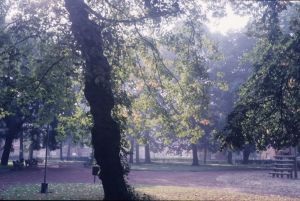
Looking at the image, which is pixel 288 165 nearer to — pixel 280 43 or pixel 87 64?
pixel 280 43

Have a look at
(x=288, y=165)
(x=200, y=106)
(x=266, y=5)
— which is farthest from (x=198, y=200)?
(x=288, y=165)

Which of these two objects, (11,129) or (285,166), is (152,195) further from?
(11,129)

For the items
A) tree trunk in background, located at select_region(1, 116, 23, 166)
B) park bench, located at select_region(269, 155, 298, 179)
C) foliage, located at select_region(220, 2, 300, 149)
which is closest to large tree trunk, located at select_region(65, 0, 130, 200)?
foliage, located at select_region(220, 2, 300, 149)

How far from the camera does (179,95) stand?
18.0 m

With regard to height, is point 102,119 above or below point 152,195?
above

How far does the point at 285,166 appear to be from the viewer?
Result: 31.4 metres

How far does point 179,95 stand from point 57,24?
6.69 meters

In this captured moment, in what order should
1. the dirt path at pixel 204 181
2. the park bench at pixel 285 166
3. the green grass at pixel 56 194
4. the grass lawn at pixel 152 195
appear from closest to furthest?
the green grass at pixel 56 194
the grass lawn at pixel 152 195
the dirt path at pixel 204 181
the park bench at pixel 285 166

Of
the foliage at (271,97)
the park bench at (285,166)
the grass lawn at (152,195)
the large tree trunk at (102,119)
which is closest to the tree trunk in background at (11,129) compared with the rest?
the grass lawn at (152,195)

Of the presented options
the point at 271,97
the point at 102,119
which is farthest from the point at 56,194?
the point at 271,97

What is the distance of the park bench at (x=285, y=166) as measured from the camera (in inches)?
1206

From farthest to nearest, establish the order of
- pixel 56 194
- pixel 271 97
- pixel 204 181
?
pixel 204 181, pixel 56 194, pixel 271 97

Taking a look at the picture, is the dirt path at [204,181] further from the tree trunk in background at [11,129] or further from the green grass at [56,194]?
the tree trunk in background at [11,129]

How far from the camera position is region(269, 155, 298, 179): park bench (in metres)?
30.6
